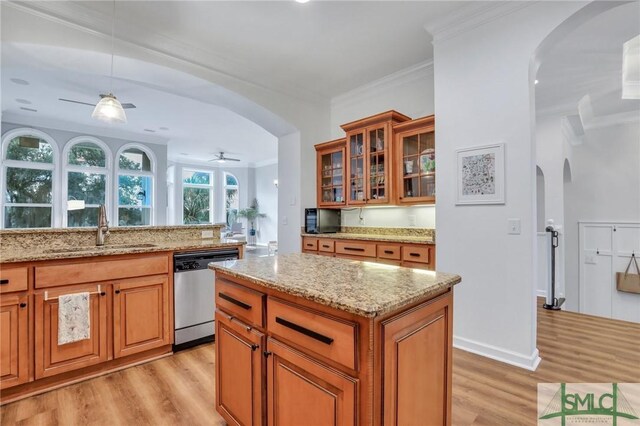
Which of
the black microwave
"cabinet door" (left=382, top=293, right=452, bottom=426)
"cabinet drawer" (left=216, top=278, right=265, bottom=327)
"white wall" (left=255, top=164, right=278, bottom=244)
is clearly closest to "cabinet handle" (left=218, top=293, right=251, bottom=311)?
"cabinet drawer" (left=216, top=278, right=265, bottom=327)

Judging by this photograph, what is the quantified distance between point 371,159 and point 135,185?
603 centimetres

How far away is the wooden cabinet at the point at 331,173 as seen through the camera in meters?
4.29

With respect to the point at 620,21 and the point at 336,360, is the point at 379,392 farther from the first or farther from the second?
the point at 620,21

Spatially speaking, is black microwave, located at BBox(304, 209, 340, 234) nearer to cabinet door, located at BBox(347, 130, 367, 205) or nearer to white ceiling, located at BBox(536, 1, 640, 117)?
cabinet door, located at BBox(347, 130, 367, 205)

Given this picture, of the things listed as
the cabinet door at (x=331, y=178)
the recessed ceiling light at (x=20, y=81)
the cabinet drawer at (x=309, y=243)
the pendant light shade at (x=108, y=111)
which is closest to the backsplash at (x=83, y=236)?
the pendant light shade at (x=108, y=111)

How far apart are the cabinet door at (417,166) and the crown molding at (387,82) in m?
0.83

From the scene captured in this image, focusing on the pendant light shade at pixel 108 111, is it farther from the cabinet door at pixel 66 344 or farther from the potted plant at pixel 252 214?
the potted plant at pixel 252 214

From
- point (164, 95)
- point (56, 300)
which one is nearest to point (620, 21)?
point (56, 300)

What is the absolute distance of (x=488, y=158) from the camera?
8.48 ft

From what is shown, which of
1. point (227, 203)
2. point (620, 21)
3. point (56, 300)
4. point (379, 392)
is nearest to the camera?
point (379, 392)

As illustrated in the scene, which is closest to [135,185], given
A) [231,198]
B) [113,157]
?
[113,157]

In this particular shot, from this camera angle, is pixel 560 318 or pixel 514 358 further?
pixel 560 318

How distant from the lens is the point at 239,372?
151 cm

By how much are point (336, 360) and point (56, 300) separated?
7.02 feet
